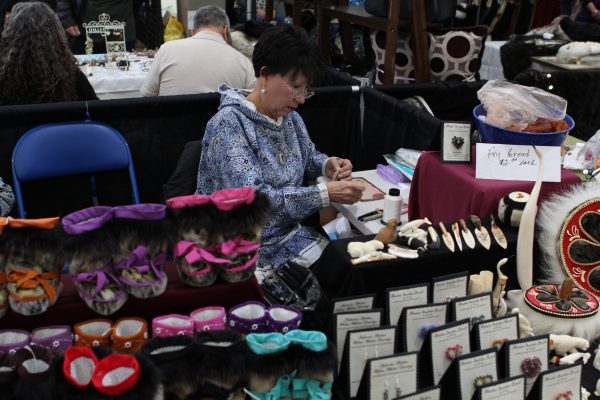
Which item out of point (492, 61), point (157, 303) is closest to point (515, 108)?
point (157, 303)

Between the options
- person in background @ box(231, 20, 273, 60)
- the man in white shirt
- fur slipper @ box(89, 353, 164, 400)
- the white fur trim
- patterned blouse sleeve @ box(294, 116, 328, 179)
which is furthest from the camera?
person in background @ box(231, 20, 273, 60)

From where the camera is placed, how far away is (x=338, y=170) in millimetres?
2270

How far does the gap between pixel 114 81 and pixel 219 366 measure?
10.4 ft

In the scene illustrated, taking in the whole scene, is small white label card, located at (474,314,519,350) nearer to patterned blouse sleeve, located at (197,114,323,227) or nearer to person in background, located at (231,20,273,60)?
patterned blouse sleeve, located at (197,114,323,227)

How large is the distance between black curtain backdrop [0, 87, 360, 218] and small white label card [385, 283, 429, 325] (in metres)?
1.92

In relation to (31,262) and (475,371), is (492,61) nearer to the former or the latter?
(475,371)

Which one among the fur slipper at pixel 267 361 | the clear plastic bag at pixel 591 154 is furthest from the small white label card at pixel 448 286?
the clear plastic bag at pixel 591 154

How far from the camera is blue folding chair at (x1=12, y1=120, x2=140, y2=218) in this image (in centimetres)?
249

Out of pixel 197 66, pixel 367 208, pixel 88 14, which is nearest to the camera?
pixel 367 208

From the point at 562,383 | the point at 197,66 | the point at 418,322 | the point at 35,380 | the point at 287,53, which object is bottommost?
the point at 562,383

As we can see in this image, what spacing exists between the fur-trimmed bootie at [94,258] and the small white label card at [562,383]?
907mm

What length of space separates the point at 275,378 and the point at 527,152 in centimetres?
116

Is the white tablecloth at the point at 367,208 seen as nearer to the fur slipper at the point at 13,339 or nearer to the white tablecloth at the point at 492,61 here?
the fur slipper at the point at 13,339

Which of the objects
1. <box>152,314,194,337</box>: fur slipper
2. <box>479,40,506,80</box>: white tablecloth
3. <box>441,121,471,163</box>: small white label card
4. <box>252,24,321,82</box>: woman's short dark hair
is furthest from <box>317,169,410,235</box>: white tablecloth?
<box>479,40,506,80</box>: white tablecloth
